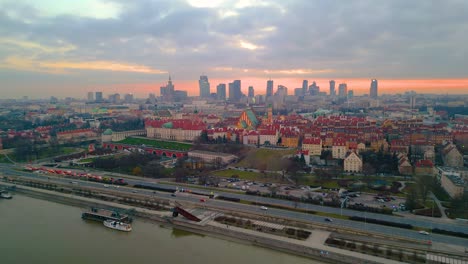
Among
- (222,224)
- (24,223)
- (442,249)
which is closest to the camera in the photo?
(442,249)

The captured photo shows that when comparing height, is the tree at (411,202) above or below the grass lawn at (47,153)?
above

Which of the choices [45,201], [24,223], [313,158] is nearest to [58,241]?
[24,223]

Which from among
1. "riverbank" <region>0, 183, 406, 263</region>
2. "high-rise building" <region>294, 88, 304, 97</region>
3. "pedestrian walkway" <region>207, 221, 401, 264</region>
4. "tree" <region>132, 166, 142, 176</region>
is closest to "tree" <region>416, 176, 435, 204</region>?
"pedestrian walkway" <region>207, 221, 401, 264</region>

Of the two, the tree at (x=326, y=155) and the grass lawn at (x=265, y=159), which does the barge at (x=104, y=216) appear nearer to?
the grass lawn at (x=265, y=159)

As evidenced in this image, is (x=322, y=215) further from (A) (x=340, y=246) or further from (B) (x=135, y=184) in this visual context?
(B) (x=135, y=184)

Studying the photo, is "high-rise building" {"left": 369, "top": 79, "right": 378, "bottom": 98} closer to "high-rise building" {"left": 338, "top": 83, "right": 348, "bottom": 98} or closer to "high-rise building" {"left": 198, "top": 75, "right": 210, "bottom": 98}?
"high-rise building" {"left": 338, "top": 83, "right": 348, "bottom": 98}

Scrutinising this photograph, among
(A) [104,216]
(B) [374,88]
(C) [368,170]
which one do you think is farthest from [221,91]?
(A) [104,216]

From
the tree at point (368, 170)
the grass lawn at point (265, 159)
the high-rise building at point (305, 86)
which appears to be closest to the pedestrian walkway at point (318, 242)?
the tree at point (368, 170)
